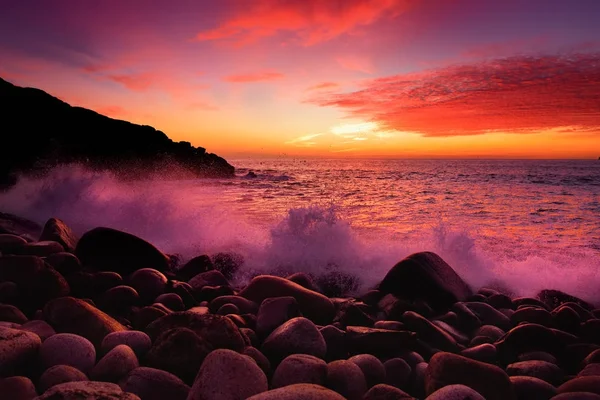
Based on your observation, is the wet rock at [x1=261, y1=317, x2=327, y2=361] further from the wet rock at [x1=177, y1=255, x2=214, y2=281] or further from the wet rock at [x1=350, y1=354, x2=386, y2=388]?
the wet rock at [x1=177, y1=255, x2=214, y2=281]

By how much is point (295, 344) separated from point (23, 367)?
5.93 feet

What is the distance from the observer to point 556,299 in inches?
251

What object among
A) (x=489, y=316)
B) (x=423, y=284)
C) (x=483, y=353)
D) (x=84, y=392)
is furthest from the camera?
(x=423, y=284)

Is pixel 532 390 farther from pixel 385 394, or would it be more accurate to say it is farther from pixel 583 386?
pixel 385 394

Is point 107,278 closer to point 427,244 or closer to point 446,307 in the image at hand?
point 446,307

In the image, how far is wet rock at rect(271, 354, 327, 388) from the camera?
2754 mm

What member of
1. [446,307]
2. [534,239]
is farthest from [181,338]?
[534,239]

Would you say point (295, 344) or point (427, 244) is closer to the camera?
point (295, 344)

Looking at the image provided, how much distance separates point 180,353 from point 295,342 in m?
0.88

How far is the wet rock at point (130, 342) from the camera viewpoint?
3012 mm

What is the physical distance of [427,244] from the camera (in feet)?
29.2

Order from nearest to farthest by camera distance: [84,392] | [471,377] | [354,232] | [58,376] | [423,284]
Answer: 1. [84,392]
2. [58,376]
3. [471,377]
4. [423,284]
5. [354,232]

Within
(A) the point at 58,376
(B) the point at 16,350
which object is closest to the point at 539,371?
(A) the point at 58,376

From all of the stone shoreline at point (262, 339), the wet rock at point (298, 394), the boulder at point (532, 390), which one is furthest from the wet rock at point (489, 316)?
the wet rock at point (298, 394)
